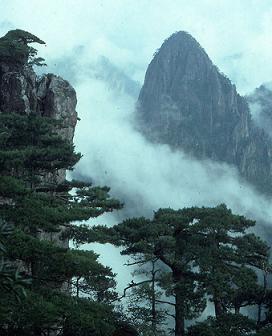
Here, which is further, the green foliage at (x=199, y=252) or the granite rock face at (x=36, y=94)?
the granite rock face at (x=36, y=94)

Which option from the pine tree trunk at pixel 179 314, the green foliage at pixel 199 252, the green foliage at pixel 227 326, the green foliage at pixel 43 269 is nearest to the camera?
the green foliage at pixel 43 269

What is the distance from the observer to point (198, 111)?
18775cm

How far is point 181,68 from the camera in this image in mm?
192000

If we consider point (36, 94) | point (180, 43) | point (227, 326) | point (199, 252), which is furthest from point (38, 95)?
point (180, 43)

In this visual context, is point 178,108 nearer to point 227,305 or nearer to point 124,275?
point 124,275

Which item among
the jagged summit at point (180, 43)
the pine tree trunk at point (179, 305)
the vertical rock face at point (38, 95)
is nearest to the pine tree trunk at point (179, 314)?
the pine tree trunk at point (179, 305)

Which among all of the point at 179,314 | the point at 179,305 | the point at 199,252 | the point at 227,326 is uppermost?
the point at 199,252

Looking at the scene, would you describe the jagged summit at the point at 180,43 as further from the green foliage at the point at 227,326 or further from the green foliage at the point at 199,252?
the green foliage at the point at 227,326

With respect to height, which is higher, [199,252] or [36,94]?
[36,94]

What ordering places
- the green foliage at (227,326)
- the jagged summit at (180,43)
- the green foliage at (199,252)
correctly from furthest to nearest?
the jagged summit at (180,43) → the green foliage at (199,252) → the green foliage at (227,326)

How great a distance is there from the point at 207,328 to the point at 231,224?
4787mm

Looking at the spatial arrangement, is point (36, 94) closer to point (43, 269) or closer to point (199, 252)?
point (199, 252)

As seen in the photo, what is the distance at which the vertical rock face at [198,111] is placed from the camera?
174125mm

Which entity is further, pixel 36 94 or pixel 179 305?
pixel 36 94
